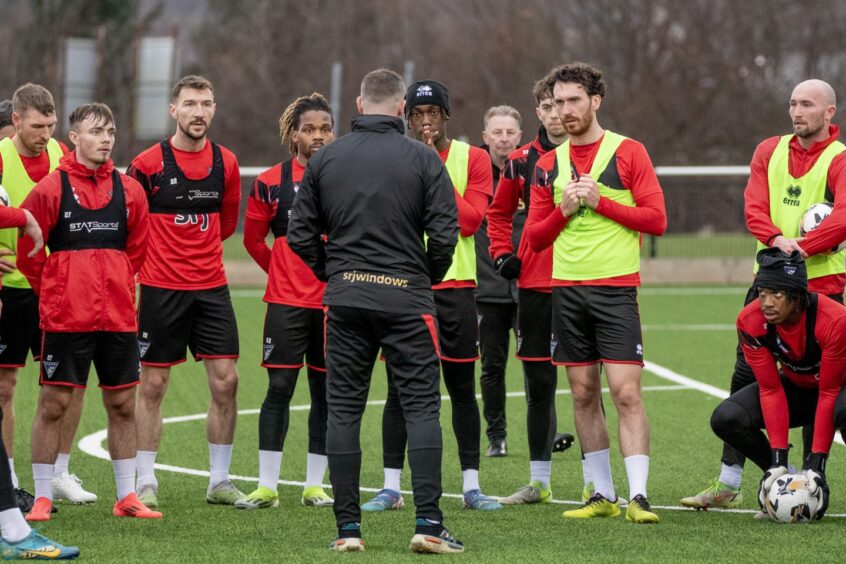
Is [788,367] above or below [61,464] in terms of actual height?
above

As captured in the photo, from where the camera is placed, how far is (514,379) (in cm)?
1433

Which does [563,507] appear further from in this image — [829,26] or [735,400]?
[829,26]

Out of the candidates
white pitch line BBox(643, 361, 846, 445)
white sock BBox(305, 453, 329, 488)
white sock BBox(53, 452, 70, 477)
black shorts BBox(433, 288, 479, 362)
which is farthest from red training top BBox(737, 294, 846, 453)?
white pitch line BBox(643, 361, 846, 445)

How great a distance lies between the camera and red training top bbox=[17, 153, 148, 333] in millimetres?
7508

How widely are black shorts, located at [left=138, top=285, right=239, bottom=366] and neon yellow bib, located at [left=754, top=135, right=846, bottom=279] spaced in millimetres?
3170

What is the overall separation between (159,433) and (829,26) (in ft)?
163

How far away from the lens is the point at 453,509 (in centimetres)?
810

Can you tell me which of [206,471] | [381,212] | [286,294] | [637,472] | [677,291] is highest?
[381,212]

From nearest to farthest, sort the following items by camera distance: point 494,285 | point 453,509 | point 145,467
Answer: point 453,509 < point 145,467 < point 494,285

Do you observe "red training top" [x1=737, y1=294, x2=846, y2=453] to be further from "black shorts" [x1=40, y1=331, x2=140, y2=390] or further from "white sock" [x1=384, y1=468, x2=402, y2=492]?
"black shorts" [x1=40, y1=331, x2=140, y2=390]

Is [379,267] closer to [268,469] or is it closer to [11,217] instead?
[11,217]

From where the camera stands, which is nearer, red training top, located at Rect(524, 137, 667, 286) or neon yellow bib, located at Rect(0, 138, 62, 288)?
red training top, located at Rect(524, 137, 667, 286)

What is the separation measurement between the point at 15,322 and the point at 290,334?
1620mm

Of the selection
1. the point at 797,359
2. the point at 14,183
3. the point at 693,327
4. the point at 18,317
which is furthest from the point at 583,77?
the point at 693,327
